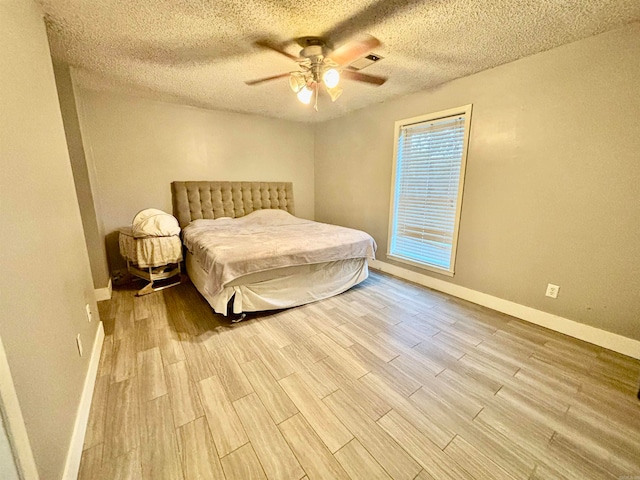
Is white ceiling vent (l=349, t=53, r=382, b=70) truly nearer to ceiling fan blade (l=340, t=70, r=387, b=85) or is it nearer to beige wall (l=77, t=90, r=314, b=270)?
ceiling fan blade (l=340, t=70, r=387, b=85)

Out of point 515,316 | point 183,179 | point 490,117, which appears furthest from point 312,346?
point 183,179

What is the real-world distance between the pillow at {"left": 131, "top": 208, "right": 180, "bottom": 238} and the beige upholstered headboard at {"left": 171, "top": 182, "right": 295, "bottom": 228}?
0.56m

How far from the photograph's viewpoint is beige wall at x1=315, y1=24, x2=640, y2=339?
186 centimetres

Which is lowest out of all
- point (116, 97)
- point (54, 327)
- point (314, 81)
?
point (54, 327)

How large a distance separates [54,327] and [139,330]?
119 cm

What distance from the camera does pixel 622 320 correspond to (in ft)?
6.39

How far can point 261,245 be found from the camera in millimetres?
2459

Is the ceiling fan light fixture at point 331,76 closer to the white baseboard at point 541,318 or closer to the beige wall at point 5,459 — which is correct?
the beige wall at point 5,459

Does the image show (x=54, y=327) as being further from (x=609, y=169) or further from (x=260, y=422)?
(x=609, y=169)

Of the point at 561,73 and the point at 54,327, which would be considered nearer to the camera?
the point at 54,327

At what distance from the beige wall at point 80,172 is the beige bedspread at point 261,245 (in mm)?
867

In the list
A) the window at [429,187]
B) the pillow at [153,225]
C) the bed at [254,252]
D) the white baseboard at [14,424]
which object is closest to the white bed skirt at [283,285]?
the bed at [254,252]

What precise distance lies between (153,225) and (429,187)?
3.26m

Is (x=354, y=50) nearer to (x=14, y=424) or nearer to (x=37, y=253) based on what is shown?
(x=37, y=253)
